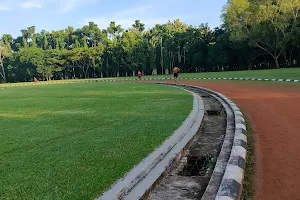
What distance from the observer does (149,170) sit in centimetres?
380

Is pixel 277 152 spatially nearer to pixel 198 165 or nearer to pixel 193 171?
pixel 198 165

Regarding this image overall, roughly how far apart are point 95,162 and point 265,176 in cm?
218

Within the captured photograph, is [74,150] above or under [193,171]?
above

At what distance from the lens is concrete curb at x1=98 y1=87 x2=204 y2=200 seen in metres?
3.09

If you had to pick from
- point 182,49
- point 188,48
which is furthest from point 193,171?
point 182,49

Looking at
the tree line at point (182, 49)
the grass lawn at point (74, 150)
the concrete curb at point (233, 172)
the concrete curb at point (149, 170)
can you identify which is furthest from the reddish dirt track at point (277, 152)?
the tree line at point (182, 49)

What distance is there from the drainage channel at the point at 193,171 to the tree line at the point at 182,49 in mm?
35025

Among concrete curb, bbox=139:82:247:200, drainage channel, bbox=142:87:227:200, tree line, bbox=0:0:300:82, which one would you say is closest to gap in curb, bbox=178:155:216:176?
drainage channel, bbox=142:87:227:200

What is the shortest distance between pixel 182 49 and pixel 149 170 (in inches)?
2061

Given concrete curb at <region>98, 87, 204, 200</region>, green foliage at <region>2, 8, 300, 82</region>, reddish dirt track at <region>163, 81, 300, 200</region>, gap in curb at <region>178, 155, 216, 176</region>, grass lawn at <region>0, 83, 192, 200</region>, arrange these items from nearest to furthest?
concrete curb at <region>98, 87, 204, 200</region> → grass lawn at <region>0, 83, 192, 200</region> → reddish dirt track at <region>163, 81, 300, 200</region> → gap in curb at <region>178, 155, 216, 176</region> → green foliage at <region>2, 8, 300, 82</region>

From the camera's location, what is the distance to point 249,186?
3.56 m

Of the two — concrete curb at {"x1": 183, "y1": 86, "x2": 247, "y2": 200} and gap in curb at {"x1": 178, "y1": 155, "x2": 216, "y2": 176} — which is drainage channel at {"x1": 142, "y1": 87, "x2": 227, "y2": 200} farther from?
concrete curb at {"x1": 183, "y1": 86, "x2": 247, "y2": 200}

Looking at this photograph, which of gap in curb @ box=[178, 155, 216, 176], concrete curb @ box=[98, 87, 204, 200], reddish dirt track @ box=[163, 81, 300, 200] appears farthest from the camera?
gap in curb @ box=[178, 155, 216, 176]

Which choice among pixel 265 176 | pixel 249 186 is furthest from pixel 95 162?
pixel 265 176
